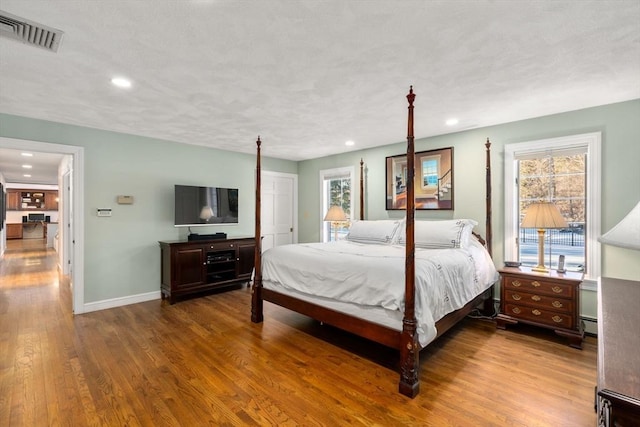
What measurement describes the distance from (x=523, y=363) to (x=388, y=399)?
1.36 meters

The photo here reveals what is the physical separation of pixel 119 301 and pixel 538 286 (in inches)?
205

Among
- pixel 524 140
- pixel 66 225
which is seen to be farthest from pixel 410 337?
pixel 66 225

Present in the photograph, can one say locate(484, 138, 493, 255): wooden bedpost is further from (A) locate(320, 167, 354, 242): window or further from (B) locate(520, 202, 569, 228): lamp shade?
(A) locate(320, 167, 354, 242): window

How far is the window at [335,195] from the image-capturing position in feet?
18.6

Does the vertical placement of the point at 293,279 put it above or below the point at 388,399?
above

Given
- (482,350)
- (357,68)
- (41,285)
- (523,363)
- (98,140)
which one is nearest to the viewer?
(357,68)

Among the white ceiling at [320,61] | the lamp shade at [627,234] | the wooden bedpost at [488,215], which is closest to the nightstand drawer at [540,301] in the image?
the wooden bedpost at [488,215]

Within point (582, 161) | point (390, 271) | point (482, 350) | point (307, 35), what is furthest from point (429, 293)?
point (582, 161)

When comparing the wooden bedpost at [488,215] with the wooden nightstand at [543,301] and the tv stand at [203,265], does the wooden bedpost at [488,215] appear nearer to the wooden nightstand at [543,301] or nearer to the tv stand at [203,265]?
the wooden nightstand at [543,301]

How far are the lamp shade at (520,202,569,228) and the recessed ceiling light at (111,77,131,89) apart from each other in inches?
158

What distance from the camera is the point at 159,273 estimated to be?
15.3 ft

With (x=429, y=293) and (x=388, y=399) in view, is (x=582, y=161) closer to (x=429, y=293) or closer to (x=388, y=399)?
(x=429, y=293)

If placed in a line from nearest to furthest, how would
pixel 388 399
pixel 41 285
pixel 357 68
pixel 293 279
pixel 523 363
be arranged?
1. pixel 388 399
2. pixel 357 68
3. pixel 523 363
4. pixel 293 279
5. pixel 41 285

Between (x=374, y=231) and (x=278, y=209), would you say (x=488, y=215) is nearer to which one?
(x=374, y=231)
